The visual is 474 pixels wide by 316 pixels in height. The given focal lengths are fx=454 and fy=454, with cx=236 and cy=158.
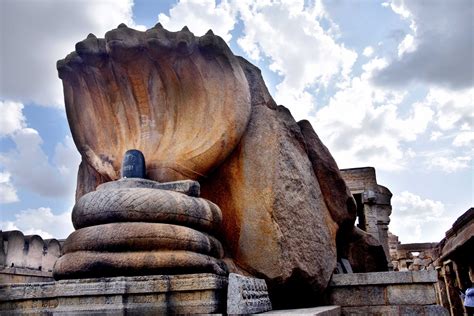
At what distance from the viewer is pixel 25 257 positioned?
297 inches

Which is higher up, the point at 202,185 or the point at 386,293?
the point at 202,185

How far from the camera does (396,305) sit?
17.1 ft

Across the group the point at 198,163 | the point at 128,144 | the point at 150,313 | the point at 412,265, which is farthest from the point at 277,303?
the point at 412,265

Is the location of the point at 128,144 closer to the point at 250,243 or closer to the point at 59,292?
the point at 250,243

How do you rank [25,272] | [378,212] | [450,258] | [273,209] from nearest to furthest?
1. [273,209]
2. [25,272]
3. [378,212]
4. [450,258]

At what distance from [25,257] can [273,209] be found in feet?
16.4

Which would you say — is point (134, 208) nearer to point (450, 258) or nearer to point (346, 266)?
point (346, 266)

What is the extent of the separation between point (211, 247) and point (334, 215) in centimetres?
229

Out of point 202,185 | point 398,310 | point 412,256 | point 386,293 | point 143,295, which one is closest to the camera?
point 143,295

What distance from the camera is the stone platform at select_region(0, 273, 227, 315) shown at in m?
3.16

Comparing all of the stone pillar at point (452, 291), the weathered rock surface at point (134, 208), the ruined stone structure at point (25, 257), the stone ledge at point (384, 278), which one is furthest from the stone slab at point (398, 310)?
the stone pillar at point (452, 291)

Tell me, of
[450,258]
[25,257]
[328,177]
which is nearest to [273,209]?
[328,177]

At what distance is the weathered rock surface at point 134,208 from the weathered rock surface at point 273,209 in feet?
3.07

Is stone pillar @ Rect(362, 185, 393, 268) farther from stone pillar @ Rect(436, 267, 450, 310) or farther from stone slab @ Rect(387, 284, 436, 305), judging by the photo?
stone slab @ Rect(387, 284, 436, 305)
